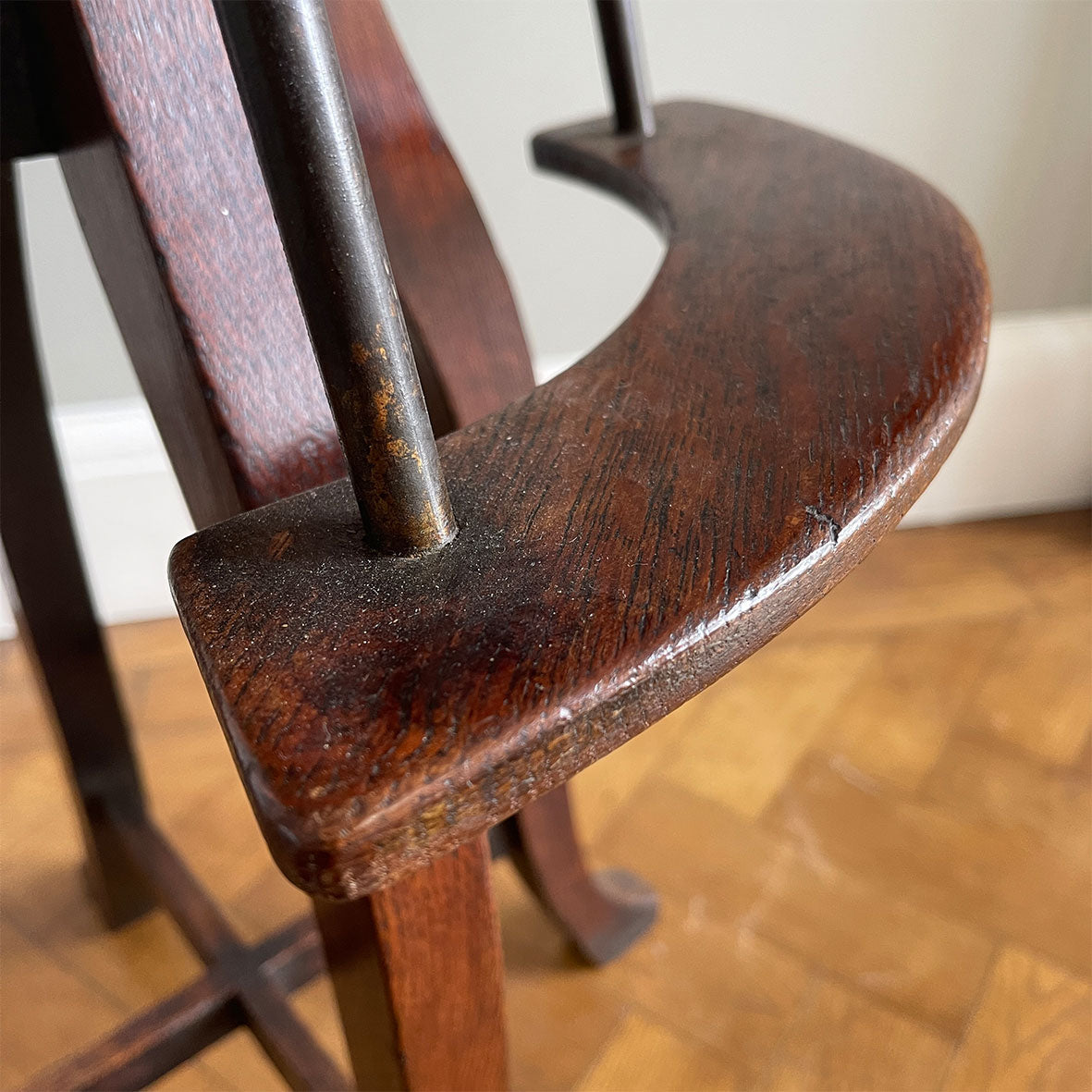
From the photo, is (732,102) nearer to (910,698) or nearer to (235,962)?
(910,698)

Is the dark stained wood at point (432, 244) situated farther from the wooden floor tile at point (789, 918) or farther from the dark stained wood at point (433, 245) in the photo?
the wooden floor tile at point (789, 918)

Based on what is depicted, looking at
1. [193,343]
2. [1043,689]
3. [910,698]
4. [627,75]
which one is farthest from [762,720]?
[193,343]

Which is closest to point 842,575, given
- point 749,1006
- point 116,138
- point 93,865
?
point 116,138

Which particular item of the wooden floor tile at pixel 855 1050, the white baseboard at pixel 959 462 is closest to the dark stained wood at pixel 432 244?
the wooden floor tile at pixel 855 1050

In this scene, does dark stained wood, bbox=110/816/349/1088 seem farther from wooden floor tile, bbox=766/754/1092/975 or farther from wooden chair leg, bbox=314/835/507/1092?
wooden floor tile, bbox=766/754/1092/975

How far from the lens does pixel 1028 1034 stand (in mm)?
667

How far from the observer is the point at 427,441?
0.21 m

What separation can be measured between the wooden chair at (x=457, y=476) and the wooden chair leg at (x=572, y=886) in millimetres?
244

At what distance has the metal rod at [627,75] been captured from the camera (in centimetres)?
44

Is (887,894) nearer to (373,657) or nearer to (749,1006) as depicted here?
(749,1006)

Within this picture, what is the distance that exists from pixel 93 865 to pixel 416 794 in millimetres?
680

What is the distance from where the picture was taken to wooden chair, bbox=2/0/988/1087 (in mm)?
182

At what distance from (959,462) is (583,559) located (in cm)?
100

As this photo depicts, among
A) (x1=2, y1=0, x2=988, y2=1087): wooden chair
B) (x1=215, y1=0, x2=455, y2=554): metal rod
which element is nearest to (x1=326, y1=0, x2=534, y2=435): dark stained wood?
(x1=2, y1=0, x2=988, y2=1087): wooden chair
